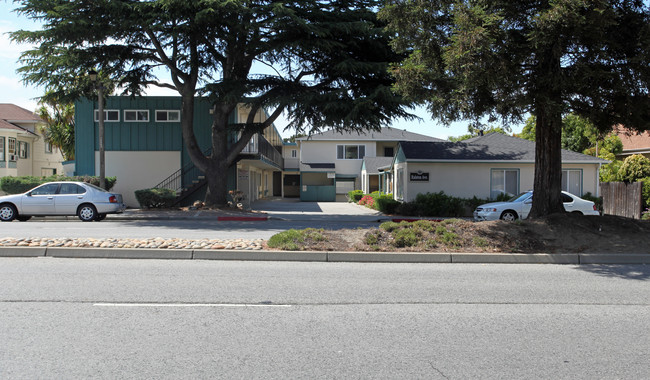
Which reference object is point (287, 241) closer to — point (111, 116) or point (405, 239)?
point (405, 239)

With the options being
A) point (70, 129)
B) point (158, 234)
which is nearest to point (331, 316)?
point (158, 234)

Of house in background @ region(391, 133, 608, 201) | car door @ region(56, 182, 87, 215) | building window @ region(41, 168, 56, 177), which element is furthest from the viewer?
building window @ region(41, 168, 56, 177)

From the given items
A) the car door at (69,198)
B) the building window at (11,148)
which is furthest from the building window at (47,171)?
the car door at (69,198)

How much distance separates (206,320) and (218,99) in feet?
53.6

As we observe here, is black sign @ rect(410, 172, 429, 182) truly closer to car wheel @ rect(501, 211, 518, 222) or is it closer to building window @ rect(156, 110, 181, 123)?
car wheel @ rect(501, 211, 518, 222)

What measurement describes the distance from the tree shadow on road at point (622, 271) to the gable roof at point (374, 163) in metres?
27.3

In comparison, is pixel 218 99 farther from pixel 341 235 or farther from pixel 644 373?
pixel 644 373

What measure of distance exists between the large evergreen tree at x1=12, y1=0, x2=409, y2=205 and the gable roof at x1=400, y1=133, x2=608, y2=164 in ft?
15.8

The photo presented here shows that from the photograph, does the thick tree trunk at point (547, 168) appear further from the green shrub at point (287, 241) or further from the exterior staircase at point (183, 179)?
the exterior staircase at point (183, 179)

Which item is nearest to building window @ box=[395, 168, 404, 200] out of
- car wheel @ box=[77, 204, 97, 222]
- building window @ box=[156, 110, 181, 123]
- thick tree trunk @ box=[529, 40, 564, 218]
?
building window @ box=[156, 110, 181, 123]

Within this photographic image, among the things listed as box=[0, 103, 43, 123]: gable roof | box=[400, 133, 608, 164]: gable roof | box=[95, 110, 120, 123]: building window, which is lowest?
box=[400, 133, 608, 164]: gable roof

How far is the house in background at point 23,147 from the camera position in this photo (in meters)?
32.6

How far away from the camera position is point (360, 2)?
2166cm

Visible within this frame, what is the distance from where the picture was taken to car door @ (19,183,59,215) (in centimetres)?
1809
